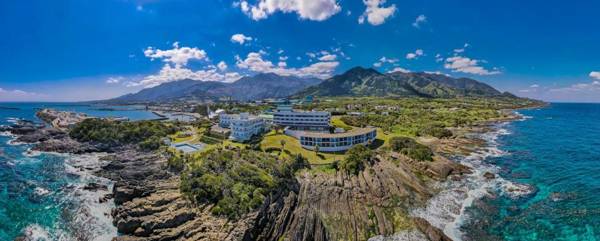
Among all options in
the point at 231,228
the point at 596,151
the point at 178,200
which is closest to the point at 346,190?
the point at 231,228

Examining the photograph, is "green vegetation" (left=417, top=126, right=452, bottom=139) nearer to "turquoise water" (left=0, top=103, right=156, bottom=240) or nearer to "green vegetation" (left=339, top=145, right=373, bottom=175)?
"green vegetation" (left=339, top=145, right=373, bottom=175)

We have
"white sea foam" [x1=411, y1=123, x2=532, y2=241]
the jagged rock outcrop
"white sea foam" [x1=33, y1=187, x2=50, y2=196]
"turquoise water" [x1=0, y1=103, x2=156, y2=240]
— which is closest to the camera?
the jagged rock outcrop

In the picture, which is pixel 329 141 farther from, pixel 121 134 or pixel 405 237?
pixel 121 134

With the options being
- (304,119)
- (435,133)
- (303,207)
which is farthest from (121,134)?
(435,133)

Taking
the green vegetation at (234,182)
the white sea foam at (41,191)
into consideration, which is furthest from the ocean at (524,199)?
the white sea foam at (41,191)

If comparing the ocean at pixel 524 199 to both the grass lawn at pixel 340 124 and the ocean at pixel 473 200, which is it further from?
the grass lawn at pixel 340 124

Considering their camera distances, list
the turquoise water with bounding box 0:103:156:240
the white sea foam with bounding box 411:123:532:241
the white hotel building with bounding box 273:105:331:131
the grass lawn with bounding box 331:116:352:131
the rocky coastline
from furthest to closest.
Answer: the grass lawn with bounding box 331:116:352:131, the white hotel building with bounding box 273:105:331:131, the white sea foam with bounding box 411:123:532:241, the turquoise water with bounding box 0:103:156:240, the rocky coastline

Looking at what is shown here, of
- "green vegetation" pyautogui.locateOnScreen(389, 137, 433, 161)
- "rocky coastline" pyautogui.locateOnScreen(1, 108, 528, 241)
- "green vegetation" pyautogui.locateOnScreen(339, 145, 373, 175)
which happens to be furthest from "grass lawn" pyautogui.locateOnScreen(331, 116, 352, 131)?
"rocky coastline" pyautogui.locateOnScreen(1, 108, 528, 241)
